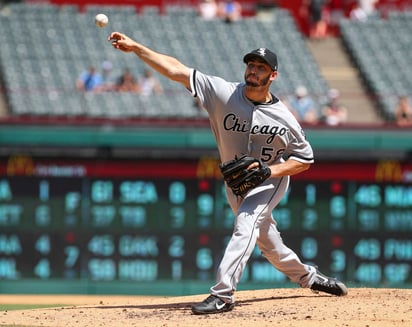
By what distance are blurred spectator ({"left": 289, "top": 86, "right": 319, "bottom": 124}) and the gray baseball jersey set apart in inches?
304

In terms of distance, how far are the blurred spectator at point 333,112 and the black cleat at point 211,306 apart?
8.40 meters

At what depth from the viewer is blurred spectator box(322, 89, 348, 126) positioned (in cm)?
1639

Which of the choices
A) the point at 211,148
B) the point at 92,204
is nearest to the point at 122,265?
the point at 92,204

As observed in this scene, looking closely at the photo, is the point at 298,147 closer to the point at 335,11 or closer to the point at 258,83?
the point at 258,83

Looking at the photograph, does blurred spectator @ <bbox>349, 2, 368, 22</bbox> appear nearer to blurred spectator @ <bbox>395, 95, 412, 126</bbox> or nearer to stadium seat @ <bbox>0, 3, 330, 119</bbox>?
stadium seat @ <bbox>0, 3, 330, 119</bbox>

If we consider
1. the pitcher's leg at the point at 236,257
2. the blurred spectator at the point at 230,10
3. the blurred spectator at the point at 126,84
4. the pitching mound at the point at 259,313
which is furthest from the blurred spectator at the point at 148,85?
the pitcher's leg at the point at 236,257

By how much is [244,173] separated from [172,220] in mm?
7402

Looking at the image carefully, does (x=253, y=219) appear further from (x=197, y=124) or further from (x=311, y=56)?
(x=311, y=56)

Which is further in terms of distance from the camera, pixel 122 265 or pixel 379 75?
pixel 379 75

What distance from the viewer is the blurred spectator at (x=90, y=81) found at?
671 inches

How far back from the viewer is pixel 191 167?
15469 millimetres

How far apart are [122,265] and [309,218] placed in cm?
271

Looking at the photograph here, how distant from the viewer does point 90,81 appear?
1716 cm

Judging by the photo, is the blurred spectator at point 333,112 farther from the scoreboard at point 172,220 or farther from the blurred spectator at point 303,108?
the scoreboard at point 172,220
